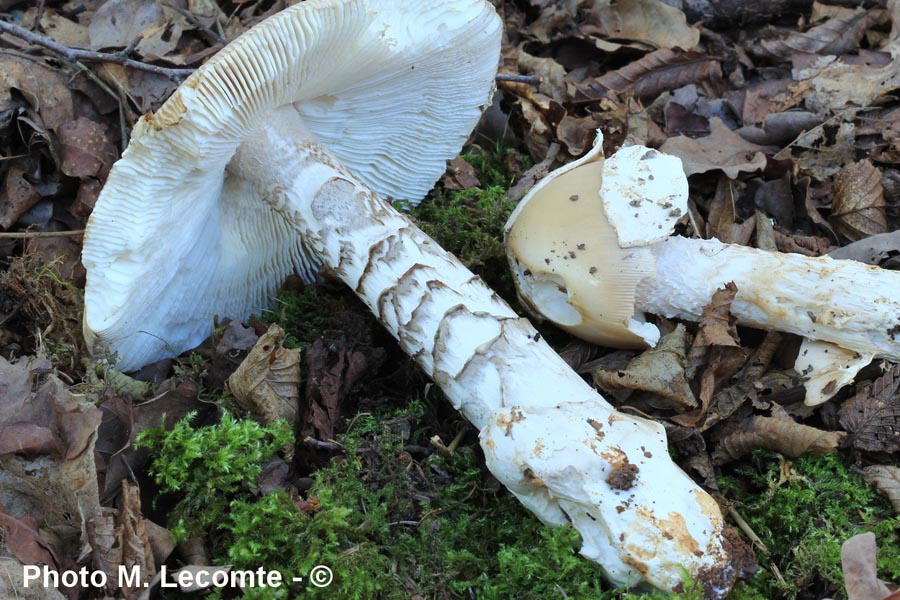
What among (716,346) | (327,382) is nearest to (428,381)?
(327,382)

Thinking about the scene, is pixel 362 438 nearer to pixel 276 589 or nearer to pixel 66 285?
pixel 276 589

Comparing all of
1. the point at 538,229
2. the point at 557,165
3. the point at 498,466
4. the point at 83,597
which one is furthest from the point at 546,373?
the point at 557,165

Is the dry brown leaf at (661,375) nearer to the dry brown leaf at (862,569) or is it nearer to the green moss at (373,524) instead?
the green moss at (373,524)

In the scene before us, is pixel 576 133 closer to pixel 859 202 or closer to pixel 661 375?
pixel 859 202

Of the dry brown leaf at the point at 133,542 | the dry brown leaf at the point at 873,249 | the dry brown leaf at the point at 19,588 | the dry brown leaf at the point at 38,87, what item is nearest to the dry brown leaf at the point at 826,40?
the dry brown leaf at the point at 873,249

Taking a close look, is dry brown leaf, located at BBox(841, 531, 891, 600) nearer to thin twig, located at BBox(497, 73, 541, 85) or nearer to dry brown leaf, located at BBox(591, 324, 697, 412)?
dry brown leaf, located at BBox(591, 324, 697, 412)

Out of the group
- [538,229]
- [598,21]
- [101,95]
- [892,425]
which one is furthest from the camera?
[598,21]
